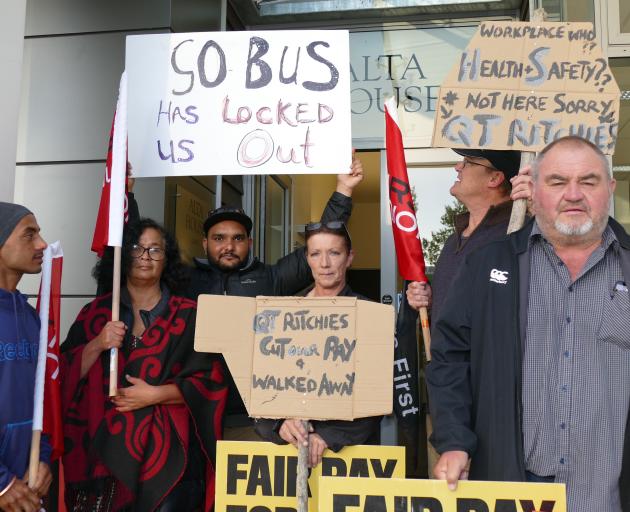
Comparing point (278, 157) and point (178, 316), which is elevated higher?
point (278, 157)

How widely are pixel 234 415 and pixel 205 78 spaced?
1685mm

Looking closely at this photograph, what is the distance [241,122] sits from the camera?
3191mm

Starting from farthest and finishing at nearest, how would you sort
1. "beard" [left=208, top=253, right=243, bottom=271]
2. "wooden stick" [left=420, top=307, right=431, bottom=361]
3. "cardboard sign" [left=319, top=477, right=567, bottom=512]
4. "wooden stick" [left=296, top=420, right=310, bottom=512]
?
1. "beard" [left=208, top=253, right=243, bottom=271]
2. "wooden stick" [left=420, top=307, right=431, bottom=361]
3. "wooden stick" [left=296, top=420, right=310, bottom=512]
4. "cardboard sign" [left=319, top=477, right=567, bottom=512]

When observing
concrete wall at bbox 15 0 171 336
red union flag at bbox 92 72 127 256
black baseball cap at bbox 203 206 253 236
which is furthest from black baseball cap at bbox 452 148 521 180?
concrete wall at bbox 15 0 171 336

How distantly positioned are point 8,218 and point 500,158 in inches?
83.6

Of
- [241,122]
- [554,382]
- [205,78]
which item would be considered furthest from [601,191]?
[205,78]

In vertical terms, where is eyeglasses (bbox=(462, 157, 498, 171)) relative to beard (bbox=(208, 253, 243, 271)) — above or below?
above

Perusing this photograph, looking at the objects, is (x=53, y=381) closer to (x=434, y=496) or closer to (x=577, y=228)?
(x=434, y=496)

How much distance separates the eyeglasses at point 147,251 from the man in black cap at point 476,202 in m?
1.21

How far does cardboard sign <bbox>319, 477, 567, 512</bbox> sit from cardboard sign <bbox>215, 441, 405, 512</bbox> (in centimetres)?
53

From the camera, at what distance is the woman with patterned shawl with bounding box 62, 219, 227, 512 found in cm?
287

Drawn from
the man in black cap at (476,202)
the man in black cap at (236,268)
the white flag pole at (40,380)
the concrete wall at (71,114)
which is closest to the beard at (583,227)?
the man in black cap at (476,202)

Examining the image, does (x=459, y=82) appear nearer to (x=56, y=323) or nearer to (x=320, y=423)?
(x=320, y=423)

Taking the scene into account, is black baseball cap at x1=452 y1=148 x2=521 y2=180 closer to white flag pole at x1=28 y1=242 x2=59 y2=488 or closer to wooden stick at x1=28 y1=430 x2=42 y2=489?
white flag pole at x1=28 y1=242 x2=59 y2=488
